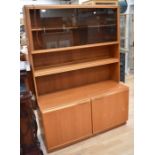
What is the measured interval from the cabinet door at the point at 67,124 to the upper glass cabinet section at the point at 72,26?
876mm

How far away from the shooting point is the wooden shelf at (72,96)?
7.16ft

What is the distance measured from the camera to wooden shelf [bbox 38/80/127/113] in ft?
7.16

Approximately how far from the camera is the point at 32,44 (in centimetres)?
215

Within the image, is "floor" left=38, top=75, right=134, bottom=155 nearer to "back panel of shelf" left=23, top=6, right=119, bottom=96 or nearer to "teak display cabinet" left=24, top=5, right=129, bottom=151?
"teak display cabinet" left=24, top=5, right=129, bottom=151

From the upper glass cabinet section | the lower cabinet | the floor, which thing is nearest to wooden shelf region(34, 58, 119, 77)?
the upper glass cabinet section

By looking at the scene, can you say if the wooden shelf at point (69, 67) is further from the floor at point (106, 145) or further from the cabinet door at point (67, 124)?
the floor at point (106, 145)

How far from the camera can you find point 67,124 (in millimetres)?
2232

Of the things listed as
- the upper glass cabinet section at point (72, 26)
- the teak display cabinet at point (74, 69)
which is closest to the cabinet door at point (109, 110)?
the teak display cabinet at point (74, 69)

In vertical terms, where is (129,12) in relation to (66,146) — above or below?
above

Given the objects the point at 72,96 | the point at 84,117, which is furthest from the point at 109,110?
the point at 72,96

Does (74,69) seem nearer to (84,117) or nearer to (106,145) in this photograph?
(84,117)
